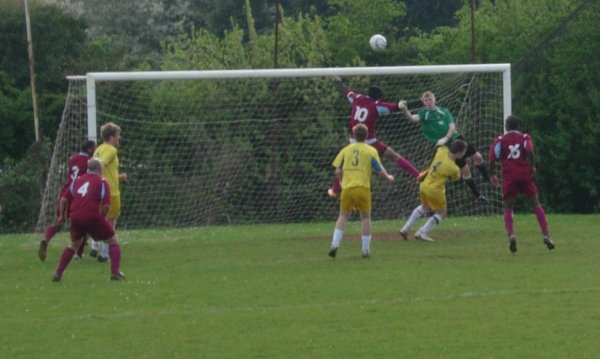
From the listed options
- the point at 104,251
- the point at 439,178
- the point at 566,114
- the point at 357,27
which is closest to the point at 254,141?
the point at 439,178

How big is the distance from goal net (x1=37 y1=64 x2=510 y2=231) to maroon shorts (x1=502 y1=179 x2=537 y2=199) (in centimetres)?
696

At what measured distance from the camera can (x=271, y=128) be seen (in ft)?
96.2

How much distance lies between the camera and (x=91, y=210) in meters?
17.3

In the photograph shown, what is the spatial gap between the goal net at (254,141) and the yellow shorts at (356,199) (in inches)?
295

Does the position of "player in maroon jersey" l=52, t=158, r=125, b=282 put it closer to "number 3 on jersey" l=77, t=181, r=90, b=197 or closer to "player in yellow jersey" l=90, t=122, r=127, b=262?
"number 3 on jersey" l=77, t=181, r=90, b=197

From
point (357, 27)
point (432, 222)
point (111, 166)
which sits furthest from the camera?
point (357, 27)

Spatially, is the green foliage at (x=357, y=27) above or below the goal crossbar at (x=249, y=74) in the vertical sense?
above

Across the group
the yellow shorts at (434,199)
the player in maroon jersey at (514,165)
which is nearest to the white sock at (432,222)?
the yellow shorts at (434,199)

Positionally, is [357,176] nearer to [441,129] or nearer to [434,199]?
[434,199]

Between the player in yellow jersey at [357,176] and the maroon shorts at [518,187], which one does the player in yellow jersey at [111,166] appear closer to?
the player in yellow jersey at [357,176]

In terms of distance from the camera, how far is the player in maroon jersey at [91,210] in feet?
56.7

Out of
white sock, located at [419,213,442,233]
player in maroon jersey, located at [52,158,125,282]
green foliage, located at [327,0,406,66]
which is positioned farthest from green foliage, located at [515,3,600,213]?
player in maroon jersey, located at [52,158,125,282]

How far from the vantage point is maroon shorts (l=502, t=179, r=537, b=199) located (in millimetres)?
19719

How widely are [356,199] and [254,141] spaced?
9.61 m
